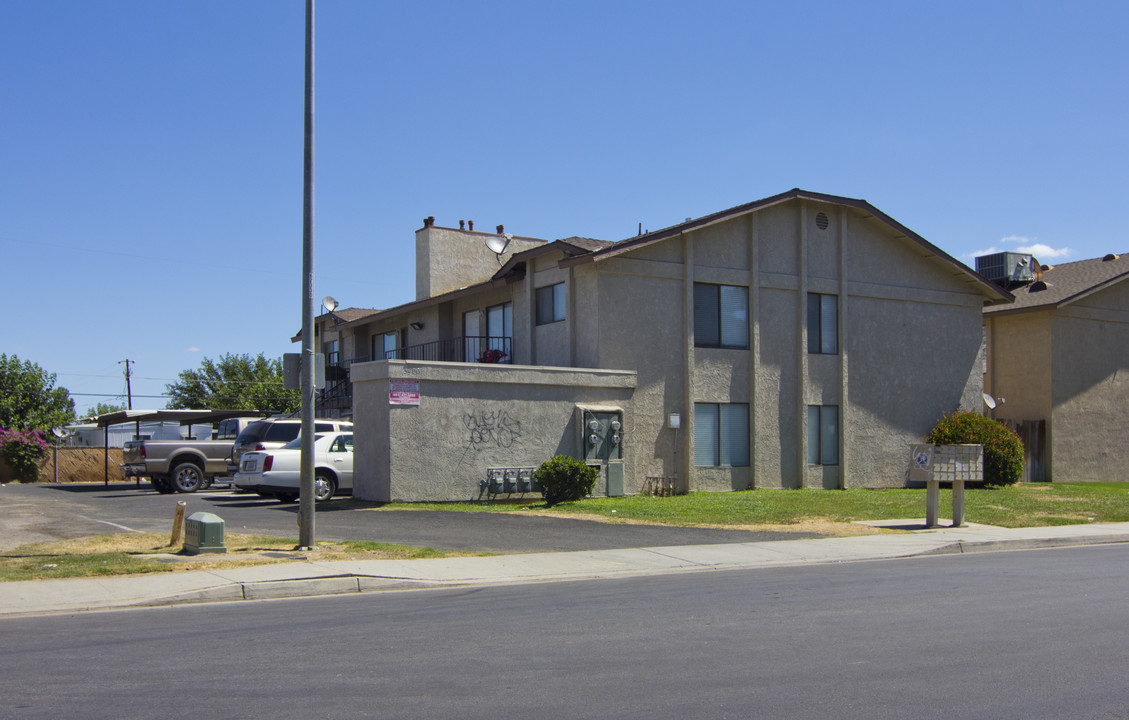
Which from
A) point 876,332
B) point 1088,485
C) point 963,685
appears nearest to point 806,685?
point 963,685

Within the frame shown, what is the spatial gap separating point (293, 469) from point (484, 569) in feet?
31.9

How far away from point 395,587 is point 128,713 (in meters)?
5.60

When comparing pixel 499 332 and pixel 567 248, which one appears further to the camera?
pixel 499 332

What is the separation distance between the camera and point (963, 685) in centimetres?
660

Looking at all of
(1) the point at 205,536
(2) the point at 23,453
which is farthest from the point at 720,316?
(2) the point at 23,453

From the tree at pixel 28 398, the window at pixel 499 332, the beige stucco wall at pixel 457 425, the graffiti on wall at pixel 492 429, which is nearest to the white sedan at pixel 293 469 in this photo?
the beige stucco wall at pixel 457 425

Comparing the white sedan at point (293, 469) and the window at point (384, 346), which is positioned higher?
the window at point (384, 346)

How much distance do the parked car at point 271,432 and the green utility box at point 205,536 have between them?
10.1 meters

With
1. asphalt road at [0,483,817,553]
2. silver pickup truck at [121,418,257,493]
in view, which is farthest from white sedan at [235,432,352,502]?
silver pickup truck at [121,418,257,493]

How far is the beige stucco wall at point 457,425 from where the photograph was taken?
20.5 m

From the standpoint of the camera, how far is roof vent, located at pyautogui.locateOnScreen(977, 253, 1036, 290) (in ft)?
104

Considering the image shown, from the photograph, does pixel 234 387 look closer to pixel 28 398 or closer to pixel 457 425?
pixel 28 398

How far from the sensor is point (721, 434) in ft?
81.6

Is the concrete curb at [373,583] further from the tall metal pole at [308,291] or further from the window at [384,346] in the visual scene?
the window at [384,346]
